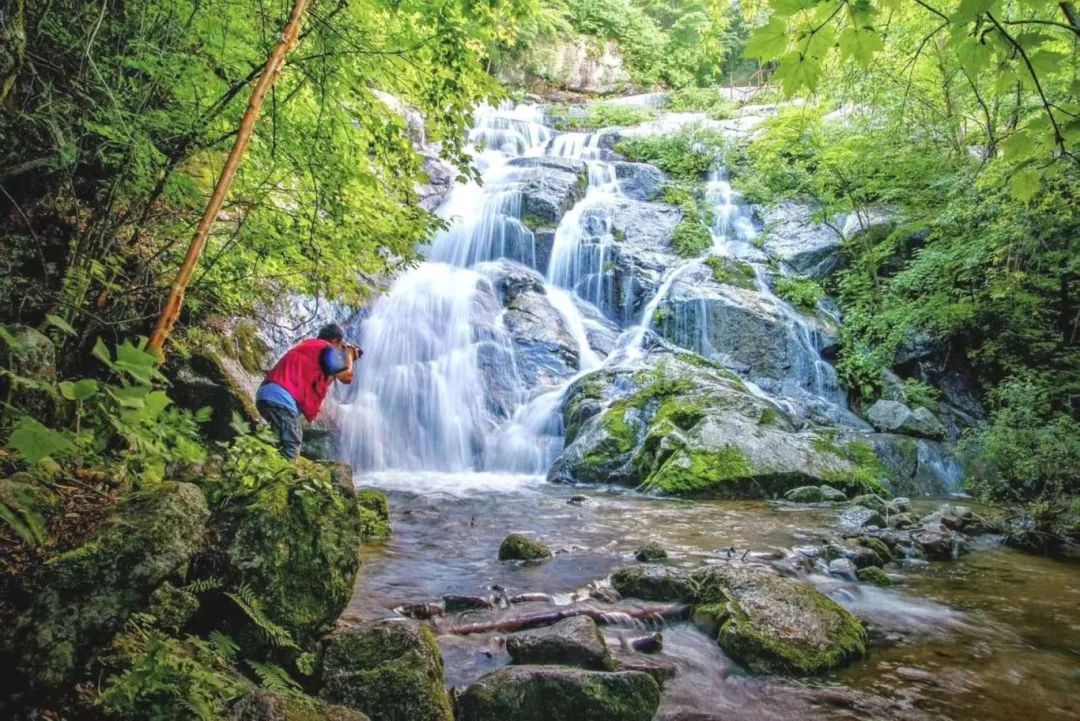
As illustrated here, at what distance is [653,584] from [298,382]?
3621mm

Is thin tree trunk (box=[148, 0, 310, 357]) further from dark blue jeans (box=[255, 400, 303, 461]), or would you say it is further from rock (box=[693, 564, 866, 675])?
rock (box=[693, 564, 866, 675])

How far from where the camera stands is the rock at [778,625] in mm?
3447

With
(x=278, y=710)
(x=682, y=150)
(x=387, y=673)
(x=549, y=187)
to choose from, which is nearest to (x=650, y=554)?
(x=387, y=673)

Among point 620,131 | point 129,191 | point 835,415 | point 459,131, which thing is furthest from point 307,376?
point 620,131

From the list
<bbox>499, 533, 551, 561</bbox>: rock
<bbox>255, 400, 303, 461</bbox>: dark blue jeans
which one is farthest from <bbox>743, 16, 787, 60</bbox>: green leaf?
<bbox>255, 400, 303, 461</bbox>: dark blue jeans

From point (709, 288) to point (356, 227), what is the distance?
12780 millimetres

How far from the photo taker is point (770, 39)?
5.58 ft

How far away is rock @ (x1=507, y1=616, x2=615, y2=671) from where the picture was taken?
3129 millimetres

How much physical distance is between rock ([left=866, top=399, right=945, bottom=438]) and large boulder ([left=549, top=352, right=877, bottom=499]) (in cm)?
209

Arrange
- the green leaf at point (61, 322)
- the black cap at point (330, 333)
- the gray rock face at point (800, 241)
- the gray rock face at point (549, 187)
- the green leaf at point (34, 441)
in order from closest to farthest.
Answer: the green leaf at point (34, 441) < the green leaf at point (61, 322) < the black cap at point (330, 333) < the gray rock face at point (800, 241) < the gray rock face at point (549, 187)

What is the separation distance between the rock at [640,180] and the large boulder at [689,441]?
9.95 m

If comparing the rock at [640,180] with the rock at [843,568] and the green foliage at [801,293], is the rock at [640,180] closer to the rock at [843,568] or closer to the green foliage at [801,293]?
the green foliage at [801,293]

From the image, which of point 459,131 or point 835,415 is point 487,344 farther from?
point 459,131

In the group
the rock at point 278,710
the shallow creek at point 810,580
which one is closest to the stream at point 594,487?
the shallow creek at point 810,580
